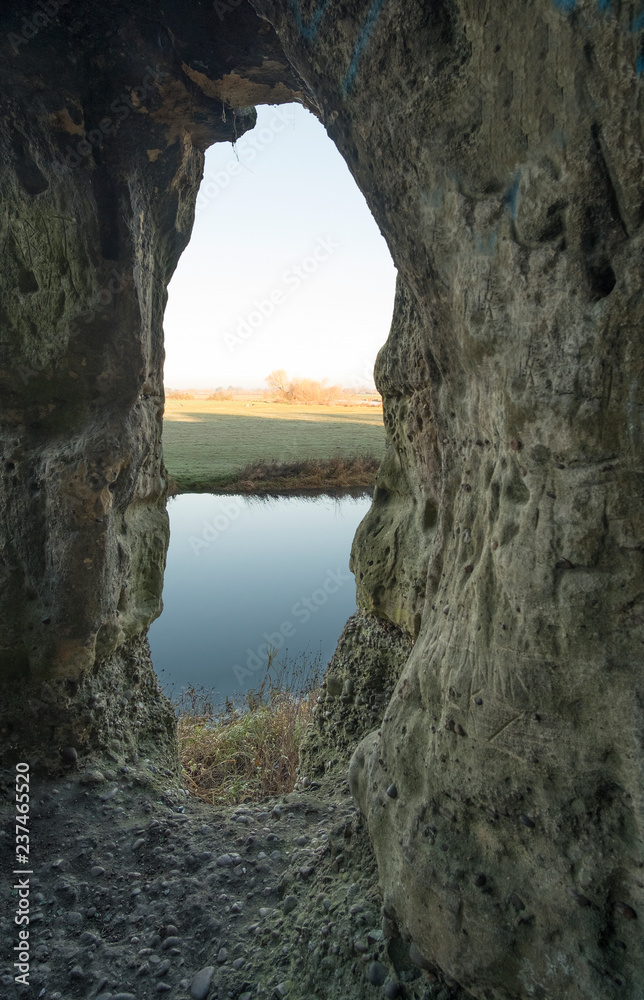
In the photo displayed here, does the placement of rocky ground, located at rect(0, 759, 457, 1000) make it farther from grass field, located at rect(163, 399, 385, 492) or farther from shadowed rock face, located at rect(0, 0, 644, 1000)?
grass field, located at rect(163, 399, 385, 492)

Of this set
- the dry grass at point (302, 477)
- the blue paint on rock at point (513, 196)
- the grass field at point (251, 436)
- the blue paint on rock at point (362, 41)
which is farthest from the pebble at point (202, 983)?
the dry grass at point (302, 477)

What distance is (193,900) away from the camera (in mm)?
2873

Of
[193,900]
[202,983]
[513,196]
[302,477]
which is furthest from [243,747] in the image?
[302,477]

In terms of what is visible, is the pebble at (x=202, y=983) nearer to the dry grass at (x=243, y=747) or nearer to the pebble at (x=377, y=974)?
the pebble at (x=377, y=974)

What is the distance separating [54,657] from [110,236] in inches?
94.1

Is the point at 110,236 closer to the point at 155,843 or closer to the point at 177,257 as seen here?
the point at 177,257

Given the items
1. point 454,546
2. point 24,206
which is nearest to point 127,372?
point 24,206

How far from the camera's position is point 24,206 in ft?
12.0

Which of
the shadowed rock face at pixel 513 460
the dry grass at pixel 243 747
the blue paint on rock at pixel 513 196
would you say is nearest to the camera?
the shadowed rock face at pixel 513 460

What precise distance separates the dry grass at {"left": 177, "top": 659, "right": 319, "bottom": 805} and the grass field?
1205 centimetres

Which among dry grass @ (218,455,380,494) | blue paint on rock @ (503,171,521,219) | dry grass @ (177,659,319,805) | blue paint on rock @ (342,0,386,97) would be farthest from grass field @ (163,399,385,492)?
blue paint on rock @ (503,171,521,219)

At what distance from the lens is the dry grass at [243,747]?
664 cm

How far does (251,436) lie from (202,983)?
1138 inches

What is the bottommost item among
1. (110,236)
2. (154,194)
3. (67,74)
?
(110,236)
